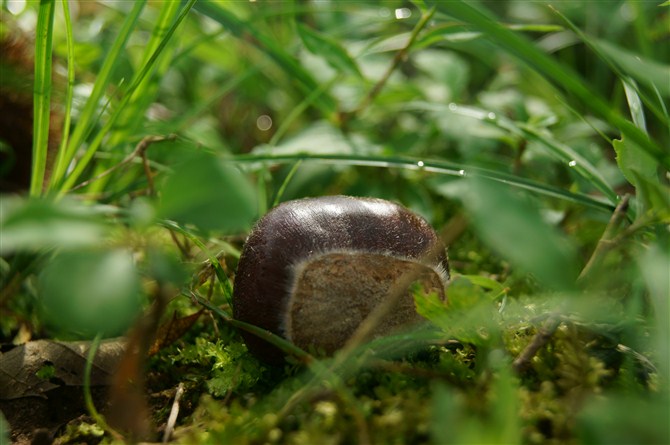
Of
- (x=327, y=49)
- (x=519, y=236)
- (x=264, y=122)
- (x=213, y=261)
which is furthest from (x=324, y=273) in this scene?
(x=264, y=122)

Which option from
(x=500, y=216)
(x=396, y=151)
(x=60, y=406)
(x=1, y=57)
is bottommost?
(x=60, y=406)

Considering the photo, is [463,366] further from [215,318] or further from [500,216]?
[215,318]

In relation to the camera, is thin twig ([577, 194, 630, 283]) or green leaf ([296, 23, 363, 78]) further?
green leaf ([296, 23, 363, 78])

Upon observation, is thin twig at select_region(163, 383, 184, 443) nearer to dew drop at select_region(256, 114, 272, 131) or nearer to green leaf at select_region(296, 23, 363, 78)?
green leaf at select_region(296, 23, 363, 78)

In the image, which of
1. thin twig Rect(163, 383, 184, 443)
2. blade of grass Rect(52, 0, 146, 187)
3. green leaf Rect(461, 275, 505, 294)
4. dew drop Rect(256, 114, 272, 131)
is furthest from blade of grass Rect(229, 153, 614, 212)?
dew drop Rect(256, 114, 272, 131)

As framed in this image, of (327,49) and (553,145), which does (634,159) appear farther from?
(327,49)

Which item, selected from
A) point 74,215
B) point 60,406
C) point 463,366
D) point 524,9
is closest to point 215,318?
point 60,406

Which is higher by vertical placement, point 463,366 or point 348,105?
point 348,105
